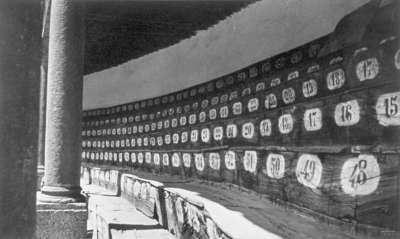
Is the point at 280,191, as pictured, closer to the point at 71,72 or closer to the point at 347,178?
the point at 347,178

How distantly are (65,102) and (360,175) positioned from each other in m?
3.13

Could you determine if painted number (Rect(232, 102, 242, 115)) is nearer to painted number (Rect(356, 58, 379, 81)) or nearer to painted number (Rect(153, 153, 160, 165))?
painted number (Rect(356, 58, 379, 81))

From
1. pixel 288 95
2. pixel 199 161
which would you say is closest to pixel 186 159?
pixel 199 161

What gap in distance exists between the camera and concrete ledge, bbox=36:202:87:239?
12.9ft

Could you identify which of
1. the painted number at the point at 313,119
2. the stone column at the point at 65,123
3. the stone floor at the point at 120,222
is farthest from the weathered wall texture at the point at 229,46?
the stone floor at the point at 120,222

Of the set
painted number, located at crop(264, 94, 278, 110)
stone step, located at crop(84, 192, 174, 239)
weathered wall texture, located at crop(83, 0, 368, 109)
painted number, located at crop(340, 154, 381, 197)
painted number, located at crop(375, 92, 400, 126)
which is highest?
weathered wall texture, located at crop(83, 0, 368, 109)

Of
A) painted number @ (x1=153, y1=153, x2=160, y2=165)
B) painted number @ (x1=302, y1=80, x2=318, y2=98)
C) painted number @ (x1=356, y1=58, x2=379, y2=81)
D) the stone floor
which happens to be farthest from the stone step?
painted number @ (x1=356, y1=58, x2=379, y2=81)

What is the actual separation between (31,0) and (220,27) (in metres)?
4.20

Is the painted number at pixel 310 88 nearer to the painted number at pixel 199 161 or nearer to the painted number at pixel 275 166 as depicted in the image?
the painted number at pixel 275 166

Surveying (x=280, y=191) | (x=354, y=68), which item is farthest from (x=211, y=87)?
(x=354, y=68)

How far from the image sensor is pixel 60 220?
397cm

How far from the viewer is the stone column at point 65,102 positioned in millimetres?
4117

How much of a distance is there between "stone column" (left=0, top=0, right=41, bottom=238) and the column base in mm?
2273

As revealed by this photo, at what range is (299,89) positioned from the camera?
3.37 m
